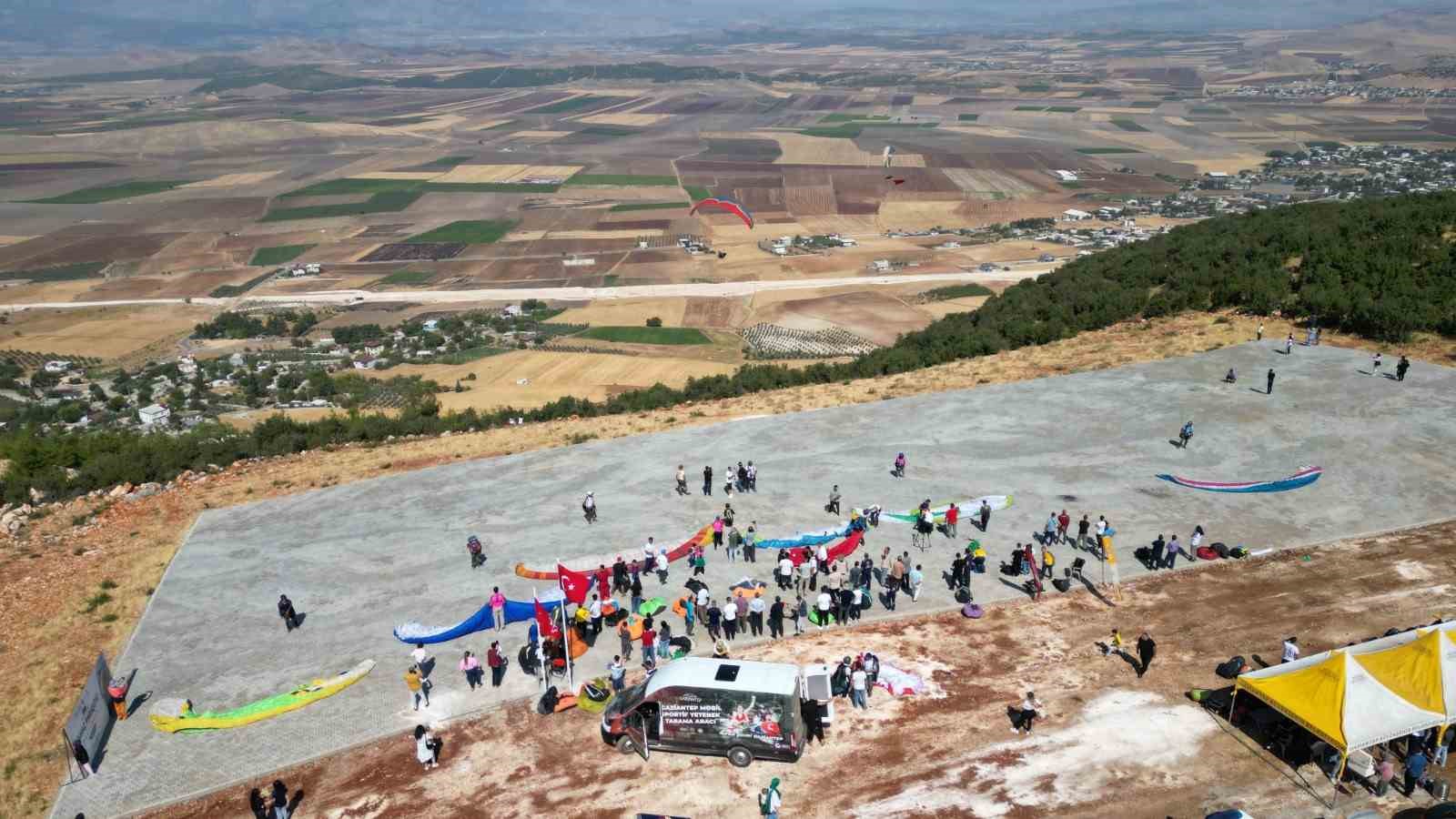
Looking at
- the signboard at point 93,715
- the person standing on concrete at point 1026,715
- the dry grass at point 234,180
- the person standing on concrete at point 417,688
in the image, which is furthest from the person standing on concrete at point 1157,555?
the dry grass at point 234,180

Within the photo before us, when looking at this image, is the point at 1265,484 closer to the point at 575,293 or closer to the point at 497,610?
the point at 497,610

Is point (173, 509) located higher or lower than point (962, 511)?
lower

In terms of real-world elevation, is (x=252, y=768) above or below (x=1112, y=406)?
below

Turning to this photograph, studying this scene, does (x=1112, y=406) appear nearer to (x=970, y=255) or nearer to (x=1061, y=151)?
(x=970, y=255)

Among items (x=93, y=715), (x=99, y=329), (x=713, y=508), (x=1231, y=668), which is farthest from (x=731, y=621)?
(x=99, y=329)

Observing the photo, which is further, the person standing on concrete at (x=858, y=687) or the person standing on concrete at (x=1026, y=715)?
the person standing on concrete at (x=858, y=687)

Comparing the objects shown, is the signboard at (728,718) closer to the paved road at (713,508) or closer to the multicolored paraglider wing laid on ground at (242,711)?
the paved road at (713,508)

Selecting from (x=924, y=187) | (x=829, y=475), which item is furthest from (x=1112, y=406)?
(x=924, y=187)
